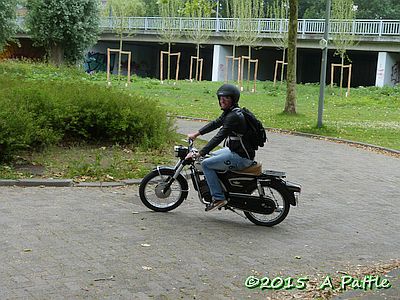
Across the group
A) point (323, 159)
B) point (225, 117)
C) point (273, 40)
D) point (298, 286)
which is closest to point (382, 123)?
point (323, 159)

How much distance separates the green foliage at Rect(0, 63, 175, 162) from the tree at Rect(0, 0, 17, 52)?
24.5 m

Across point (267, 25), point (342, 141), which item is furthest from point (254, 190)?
point (267, 25)

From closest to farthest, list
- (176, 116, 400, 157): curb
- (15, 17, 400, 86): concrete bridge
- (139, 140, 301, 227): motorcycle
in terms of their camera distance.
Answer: (139, 140, 301, 227): motorcycle → (176, 116, 400, 157): curb → (15, 17, 400, 86): concrete bridge

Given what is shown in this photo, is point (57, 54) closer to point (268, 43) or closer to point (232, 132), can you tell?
point (268, 43)

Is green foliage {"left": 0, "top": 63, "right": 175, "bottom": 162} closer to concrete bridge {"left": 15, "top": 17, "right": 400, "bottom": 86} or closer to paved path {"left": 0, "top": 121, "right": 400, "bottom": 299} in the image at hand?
paved path {"left": 0, "top": 121, "right": 400, "bottom": 299}

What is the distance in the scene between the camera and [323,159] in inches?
535

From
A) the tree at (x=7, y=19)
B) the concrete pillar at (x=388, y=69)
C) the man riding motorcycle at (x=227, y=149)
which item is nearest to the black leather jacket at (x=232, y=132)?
the man riding motorcycle at (x=227, y=149)

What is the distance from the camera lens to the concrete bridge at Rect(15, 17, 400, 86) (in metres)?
44.4

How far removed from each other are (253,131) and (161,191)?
4.71ft

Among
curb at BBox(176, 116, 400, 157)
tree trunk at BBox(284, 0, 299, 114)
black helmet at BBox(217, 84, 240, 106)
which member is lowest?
curb at BBox(176, 116, 400, 157)

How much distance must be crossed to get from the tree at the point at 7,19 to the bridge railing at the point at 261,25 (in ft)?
26.3

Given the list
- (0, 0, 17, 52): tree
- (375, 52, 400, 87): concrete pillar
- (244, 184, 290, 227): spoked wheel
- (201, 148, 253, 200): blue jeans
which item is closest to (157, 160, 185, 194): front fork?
(201, 148, 253, 200): blue jeans

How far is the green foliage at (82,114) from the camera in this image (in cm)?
1048

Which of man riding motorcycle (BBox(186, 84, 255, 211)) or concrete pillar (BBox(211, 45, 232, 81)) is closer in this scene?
man riding motorcycle (BBox(186, 84, 255, 211))
